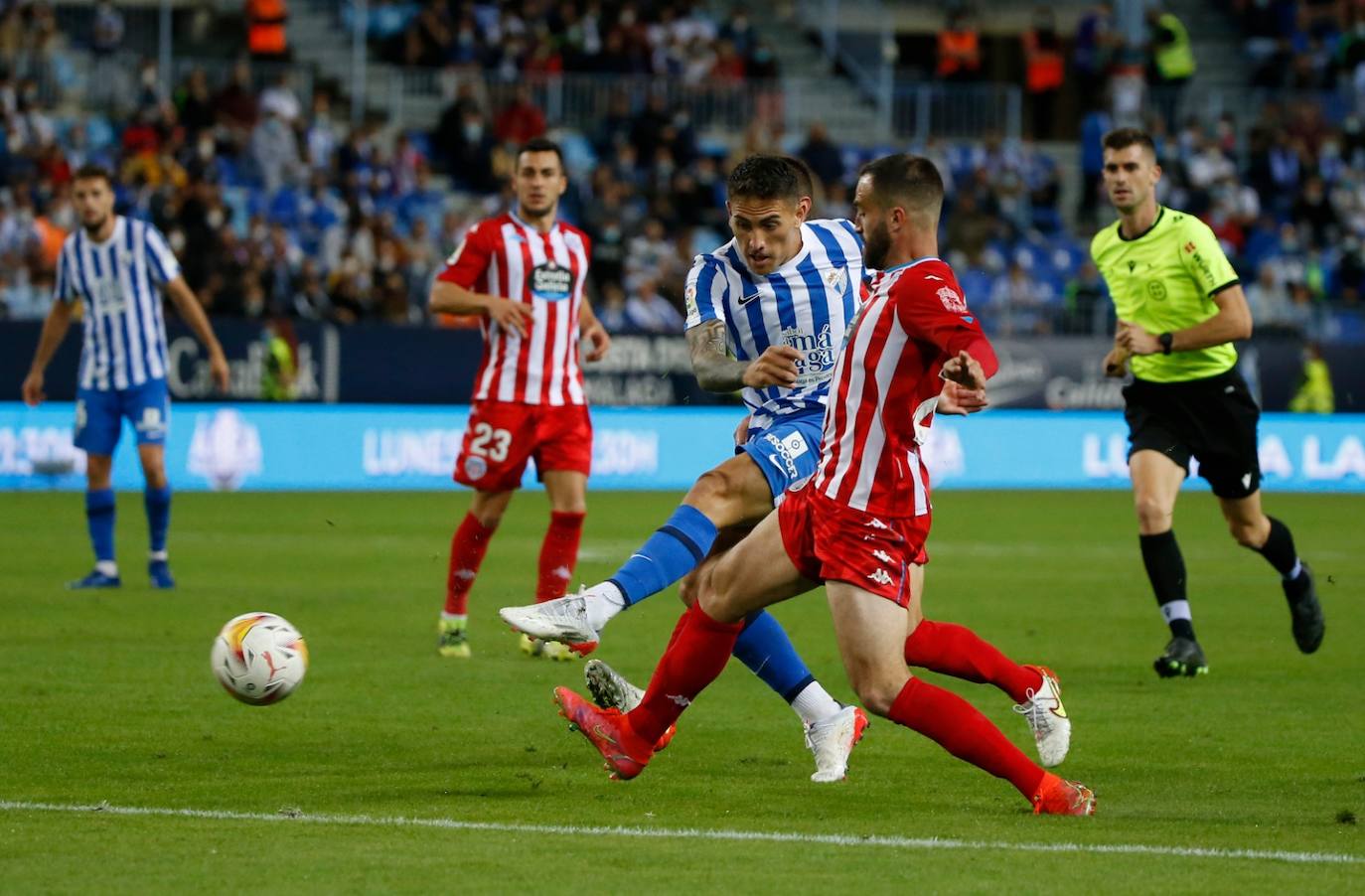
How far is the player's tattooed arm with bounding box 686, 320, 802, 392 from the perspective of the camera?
6.39 metres

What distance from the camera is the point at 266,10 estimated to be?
→ 93.4 ft

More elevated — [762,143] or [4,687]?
[762,143]

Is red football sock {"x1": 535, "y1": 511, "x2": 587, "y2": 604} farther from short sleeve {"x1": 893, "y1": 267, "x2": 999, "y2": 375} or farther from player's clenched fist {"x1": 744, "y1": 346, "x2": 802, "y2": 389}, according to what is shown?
short sleeve {"x1": 893, "y1": 267, "x2": 999, "y2": 375}

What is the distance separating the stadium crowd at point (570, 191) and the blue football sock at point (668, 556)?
16.5 metres

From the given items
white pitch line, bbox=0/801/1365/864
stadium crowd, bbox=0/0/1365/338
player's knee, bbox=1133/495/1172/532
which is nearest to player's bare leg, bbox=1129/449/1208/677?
player's knee, bbox=1133/495/1172/532

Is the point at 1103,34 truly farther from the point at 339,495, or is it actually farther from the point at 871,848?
the point at 871,848

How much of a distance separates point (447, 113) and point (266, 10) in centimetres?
282

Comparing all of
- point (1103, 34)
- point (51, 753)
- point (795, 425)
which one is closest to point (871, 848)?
point (795, 425)

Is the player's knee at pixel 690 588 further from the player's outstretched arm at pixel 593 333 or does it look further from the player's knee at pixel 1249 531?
the player's knee at pixel 1249 531

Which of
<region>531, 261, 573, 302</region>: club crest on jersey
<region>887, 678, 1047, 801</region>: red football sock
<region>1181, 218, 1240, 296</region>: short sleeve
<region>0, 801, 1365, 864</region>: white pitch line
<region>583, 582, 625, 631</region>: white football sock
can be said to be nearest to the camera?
<region>0, 801, 1365, 864</region>: white pitch line

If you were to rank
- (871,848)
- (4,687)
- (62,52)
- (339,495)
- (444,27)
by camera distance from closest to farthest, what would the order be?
(871,848) → (4,687) → (339,495) → (62,52) → (444,27)

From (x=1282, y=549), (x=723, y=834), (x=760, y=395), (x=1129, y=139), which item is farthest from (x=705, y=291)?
(x=1282, y=549)

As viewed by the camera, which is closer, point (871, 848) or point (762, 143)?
point (871, 848)

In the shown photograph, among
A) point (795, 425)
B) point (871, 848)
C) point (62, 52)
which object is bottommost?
point (871, 848)
